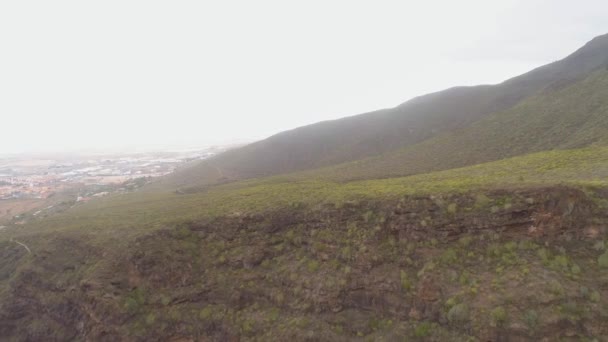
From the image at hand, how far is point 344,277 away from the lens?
16391 mm

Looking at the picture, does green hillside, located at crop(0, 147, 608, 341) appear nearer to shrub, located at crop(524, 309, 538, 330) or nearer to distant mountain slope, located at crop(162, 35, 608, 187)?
shrub, located at crop(524, 309, 538, 330)

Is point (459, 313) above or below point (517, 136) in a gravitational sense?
below

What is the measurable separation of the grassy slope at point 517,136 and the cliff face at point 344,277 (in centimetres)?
1490

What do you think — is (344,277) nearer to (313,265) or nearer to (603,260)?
(313,265)

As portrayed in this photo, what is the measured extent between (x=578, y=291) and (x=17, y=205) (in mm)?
83481

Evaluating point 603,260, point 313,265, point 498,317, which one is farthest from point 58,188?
point 603,260

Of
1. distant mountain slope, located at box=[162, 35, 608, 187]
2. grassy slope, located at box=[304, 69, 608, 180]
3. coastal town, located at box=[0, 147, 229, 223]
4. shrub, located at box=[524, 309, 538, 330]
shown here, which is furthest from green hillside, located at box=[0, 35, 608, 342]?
coastal town, located at box=[0, 147, 229, 223]

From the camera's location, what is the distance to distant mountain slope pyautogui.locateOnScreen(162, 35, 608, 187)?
167 ft

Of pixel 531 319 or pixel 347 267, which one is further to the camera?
pixel 347 267

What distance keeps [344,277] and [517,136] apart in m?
30.5

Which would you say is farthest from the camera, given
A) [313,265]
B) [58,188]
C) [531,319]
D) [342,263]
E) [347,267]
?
[58,188]

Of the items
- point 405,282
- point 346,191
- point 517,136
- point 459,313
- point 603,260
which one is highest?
point 517,136

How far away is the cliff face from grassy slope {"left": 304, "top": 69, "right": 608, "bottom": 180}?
48.9 ft

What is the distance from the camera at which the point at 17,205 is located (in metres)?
62.4
